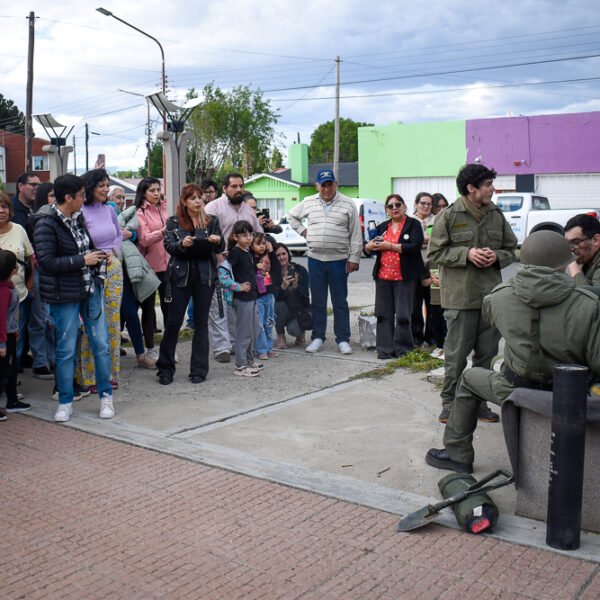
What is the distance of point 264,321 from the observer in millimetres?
9016

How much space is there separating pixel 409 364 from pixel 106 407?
327 cm

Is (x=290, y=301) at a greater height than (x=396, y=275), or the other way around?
(x=396, y=275)

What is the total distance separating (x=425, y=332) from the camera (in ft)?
31.2

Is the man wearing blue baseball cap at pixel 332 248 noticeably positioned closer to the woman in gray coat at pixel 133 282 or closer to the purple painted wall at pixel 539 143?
the woman in gray coat at pixel 133 282

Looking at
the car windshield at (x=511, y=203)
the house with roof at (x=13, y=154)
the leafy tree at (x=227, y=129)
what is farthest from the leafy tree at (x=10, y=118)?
the car windshield at (x=511, y=203)

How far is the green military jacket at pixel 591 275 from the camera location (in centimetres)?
553

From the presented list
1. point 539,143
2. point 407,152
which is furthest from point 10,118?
Answer: point 539,143

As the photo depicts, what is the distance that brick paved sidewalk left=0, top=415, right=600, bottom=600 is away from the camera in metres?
3.85

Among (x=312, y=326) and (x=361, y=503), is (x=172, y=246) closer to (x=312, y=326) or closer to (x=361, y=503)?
(x=312, y=326)

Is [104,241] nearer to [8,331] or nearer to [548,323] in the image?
[8,331]

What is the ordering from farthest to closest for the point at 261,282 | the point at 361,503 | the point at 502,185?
the point at 502,185 → the point at 261,282 → the point at 361,503

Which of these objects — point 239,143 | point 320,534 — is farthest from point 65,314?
point 239,143

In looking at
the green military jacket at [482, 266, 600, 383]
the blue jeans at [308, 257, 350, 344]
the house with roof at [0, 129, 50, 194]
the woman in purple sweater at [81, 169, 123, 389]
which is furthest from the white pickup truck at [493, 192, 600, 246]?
the house with roof at [0, 129, 50, 194]

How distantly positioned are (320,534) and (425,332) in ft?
17.4
